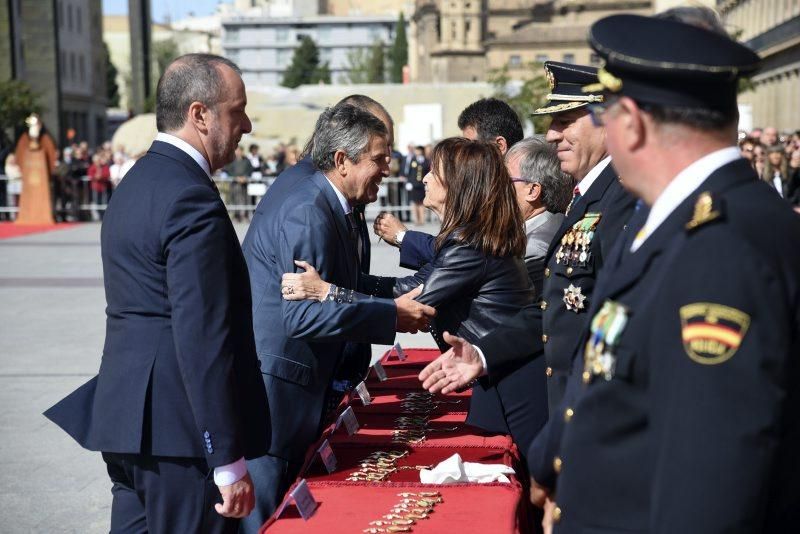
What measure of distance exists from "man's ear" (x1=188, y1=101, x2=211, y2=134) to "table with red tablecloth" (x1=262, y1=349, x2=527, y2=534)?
116 centimetres

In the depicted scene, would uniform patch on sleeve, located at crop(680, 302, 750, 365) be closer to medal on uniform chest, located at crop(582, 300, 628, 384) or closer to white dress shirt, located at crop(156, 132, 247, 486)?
medal on uniform chest, located at crop(582, 300, 628, 384)

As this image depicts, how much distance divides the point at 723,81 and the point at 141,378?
6.55 ft

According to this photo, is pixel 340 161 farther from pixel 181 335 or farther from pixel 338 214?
pixel 181 335

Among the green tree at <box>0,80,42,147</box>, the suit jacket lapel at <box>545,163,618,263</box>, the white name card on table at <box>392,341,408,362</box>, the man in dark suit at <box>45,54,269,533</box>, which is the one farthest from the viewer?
the green tree at <box>0,80,42,147</box>

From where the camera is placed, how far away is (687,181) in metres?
2.01

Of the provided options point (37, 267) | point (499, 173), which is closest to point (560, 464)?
point (499, 173)

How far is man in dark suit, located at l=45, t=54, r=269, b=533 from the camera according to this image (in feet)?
10.7

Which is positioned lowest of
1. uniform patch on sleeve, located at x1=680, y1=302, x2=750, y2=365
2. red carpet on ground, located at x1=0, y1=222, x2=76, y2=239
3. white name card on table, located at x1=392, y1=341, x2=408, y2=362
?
red carpet on ground, located at x1=0, y1=222, x2=76, y2=239

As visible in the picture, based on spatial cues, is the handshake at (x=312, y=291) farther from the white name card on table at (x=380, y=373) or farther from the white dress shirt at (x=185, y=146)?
the white name card on table at (x=380, y=373)

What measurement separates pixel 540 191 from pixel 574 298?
5.79 ft

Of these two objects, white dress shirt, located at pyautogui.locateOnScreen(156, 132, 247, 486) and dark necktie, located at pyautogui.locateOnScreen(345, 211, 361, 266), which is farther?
dark necktie, located at pyautogui.locateOnScreen(345, 211, 361, 266)

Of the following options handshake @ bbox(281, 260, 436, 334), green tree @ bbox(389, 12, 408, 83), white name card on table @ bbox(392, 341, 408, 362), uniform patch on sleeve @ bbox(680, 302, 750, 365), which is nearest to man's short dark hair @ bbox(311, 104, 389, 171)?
handshake @ bbox(281, 260, 436, 334)

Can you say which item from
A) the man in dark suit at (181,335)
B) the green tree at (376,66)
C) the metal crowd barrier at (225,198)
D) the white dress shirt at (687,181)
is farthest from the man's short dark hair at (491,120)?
the green tree at (376,66)

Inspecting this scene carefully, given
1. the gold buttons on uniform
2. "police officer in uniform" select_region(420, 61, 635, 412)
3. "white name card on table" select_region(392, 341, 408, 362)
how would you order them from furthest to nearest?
"white name card on table" select_region(392, 341, 408, 362)
"police officer in uniform" select_region(420, 61, 635, 412)
the gold buttons on uniform
